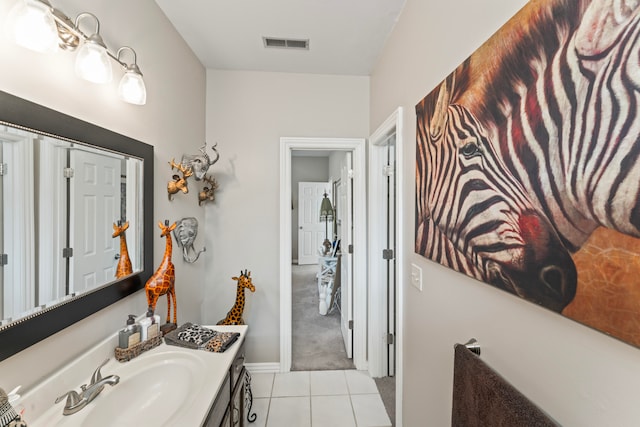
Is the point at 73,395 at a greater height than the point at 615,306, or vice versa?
the point at 615,306

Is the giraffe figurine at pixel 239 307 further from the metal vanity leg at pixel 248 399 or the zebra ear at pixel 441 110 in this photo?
the zebra ear at pixel 441 110

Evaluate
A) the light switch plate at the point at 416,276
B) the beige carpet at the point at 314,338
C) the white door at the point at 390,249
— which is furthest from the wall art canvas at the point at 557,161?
the beige carpet at the point at 314,338

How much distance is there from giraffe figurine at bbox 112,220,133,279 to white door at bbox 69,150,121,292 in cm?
A: 3

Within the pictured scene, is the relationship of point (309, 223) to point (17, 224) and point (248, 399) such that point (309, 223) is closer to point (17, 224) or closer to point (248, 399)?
point (248, 399)

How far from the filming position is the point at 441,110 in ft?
3.66

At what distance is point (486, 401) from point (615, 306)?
0.46 m

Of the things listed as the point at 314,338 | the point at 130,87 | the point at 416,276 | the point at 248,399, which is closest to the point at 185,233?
the point at 130,87

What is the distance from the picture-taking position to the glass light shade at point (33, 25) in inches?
30.0

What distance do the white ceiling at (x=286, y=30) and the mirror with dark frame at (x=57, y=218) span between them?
40.2 inches

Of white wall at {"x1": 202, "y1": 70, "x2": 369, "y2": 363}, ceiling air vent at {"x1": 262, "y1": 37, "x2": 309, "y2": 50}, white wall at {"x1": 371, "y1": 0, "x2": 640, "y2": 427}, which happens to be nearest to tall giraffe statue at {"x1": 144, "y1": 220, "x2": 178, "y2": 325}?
white wall at {"x1": 202, "y1": 70, "x2": 369, "y2": 363}

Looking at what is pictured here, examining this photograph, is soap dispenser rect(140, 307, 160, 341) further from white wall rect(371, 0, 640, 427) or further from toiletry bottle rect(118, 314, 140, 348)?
white wall rect(371, 0, 640, 427)

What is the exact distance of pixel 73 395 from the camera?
3.02 ft

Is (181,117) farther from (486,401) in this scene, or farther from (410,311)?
(486,401)

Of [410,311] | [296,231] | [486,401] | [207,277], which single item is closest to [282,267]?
[207,277]
